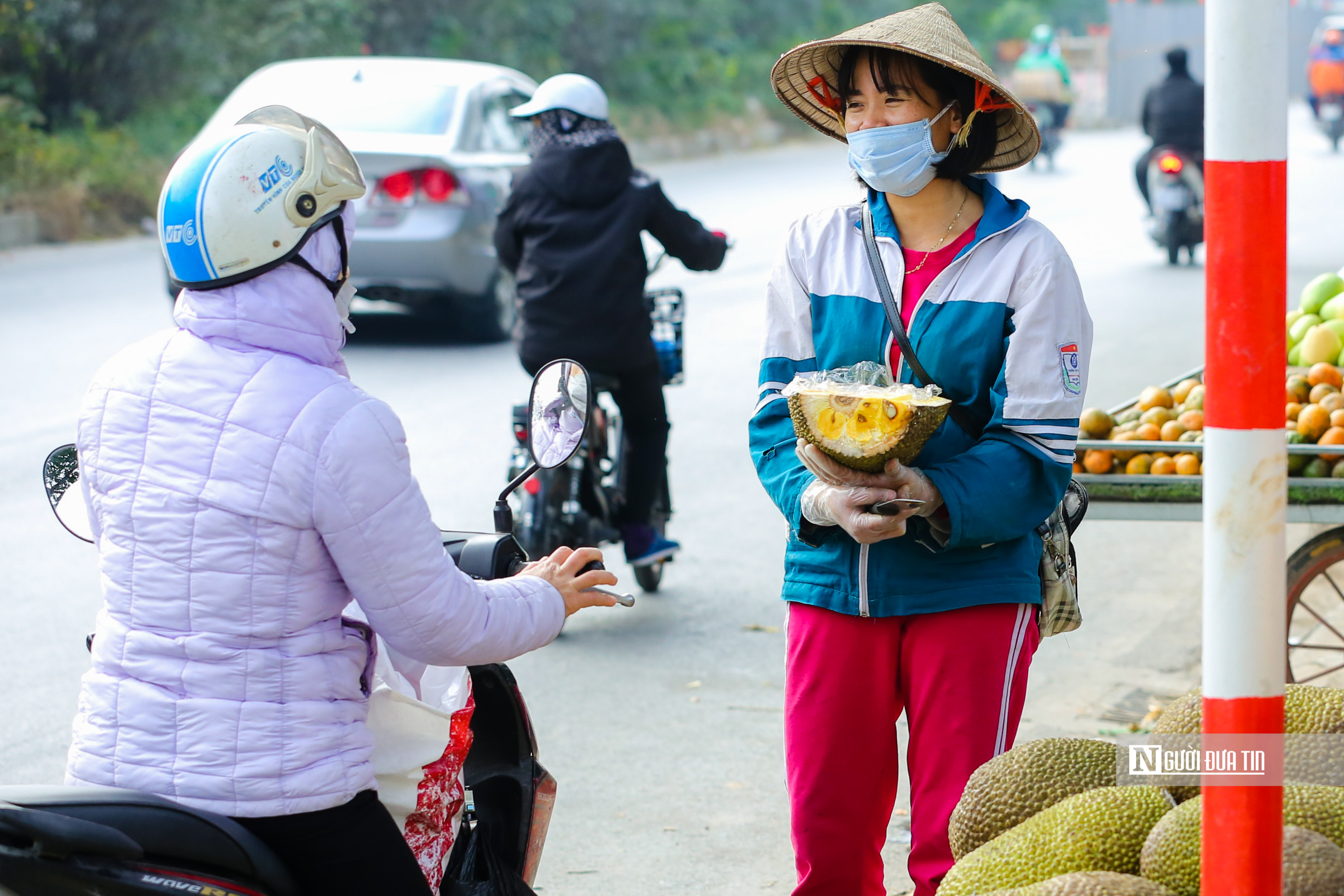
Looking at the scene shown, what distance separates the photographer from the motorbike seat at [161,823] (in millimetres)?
1910

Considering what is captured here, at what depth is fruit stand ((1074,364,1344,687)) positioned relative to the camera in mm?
4035

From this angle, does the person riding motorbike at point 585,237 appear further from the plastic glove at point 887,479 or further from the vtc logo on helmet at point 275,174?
the vtc logo on helmet at point 275,174

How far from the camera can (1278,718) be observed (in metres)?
1.62

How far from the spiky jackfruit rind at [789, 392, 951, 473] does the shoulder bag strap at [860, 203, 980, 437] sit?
0.13 meters

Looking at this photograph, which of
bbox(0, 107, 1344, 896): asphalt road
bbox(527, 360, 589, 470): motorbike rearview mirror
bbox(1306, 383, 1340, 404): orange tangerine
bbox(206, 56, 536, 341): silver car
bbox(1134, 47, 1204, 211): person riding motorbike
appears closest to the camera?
bbox(527, 360, 589, 470): motorbike rearview mirror

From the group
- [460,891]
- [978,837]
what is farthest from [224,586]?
[978,837]

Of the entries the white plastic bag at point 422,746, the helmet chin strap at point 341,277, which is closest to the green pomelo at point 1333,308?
the white plastic bag at point 422,746

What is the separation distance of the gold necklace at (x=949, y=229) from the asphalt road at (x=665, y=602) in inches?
67.5

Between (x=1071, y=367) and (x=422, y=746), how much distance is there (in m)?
1.26

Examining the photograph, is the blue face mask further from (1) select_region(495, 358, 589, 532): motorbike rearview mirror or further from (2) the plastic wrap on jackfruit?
(1) select_region(495, 358, 589, 532): motorbike rearview mirror

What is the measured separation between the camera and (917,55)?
268 centimetres

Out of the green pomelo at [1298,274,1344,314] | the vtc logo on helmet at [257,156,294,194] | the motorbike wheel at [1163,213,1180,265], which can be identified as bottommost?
the green pomelo at [1298,274,1344,314]

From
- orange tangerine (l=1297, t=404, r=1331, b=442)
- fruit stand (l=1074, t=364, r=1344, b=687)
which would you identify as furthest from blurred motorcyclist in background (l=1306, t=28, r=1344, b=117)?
orange tangerine (l=1297, t=404, r=1331, b=442)

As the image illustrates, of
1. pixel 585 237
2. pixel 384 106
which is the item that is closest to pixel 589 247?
pixel 585 237
